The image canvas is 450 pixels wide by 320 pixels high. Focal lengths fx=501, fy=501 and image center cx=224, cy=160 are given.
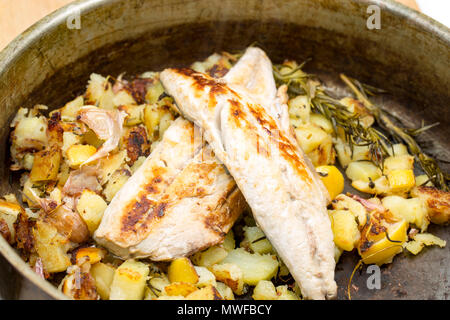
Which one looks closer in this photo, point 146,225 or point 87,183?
point 146,225

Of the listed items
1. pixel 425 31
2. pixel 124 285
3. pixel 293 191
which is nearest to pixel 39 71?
pixel 124 285

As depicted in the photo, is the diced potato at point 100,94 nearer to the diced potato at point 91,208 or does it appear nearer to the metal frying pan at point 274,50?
the metal frying pan at point 274,50

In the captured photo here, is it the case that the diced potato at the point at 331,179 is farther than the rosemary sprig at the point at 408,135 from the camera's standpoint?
No

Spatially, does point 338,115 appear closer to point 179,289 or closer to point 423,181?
point 423,181

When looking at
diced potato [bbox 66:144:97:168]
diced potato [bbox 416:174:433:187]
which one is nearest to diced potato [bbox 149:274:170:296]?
diced potato [bbox 66:144:97:168]

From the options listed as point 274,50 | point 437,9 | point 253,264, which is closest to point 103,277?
point 253,264

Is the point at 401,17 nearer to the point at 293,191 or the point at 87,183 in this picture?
the point at 293,191

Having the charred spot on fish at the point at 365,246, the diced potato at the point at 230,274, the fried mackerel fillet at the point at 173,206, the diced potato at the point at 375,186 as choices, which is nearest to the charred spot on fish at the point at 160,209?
the fried mackerel fillet at the point at 173,206
